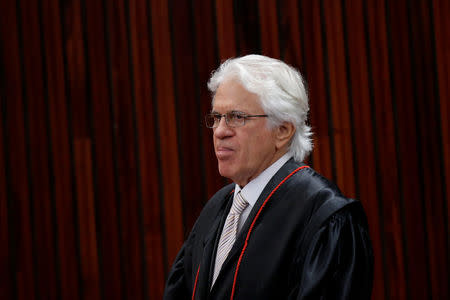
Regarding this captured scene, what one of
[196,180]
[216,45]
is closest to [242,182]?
[196,180]

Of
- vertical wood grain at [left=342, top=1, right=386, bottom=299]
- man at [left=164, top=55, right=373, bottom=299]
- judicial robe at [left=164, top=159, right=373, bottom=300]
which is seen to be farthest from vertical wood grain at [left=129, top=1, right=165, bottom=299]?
judicial robe at [left=164, top=159, right=373, bottom=300]

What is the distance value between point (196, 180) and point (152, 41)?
0.82 m

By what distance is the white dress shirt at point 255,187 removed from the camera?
1.42 meters

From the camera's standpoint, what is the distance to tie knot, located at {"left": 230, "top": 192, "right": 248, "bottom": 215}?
1.44 meters

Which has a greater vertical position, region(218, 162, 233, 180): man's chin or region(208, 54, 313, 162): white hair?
region(208, 54, 313, 162): white hair

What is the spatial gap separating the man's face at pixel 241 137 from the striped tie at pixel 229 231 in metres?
0.08

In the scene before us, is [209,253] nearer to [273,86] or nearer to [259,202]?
[259,202]

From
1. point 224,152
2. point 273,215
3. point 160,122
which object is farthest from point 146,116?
point 273,215

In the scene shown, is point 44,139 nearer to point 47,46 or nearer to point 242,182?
point 47,46

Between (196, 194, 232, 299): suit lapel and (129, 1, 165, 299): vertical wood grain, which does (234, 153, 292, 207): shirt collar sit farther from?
(129, 1, 165, 299): vertical wood grain

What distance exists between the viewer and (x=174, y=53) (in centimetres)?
280

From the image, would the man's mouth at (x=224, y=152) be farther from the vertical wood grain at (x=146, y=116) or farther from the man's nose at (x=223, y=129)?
the vertical wood grain at (x=146, y=116)

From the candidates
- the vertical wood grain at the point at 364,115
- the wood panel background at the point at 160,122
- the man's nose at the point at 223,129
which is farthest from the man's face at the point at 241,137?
the vertical wood grain at the point at 364,115

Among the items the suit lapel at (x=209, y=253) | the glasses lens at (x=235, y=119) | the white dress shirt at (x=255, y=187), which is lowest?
the suit lapel at (x=209, y=253)
